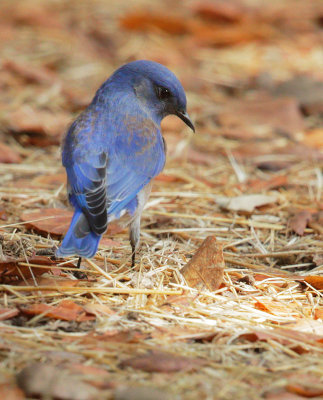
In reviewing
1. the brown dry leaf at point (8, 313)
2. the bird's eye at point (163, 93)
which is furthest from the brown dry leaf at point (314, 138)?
the brown dry leaf at point (8, 313)

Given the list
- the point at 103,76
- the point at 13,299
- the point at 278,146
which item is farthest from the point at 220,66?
the point at 13,299

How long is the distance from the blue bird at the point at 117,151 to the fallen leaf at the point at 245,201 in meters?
0.65

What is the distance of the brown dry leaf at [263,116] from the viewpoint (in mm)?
6148

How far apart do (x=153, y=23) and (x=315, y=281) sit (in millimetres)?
5432

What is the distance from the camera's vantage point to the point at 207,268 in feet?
10.6

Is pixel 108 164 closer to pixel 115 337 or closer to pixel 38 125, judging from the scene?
pixel 115 337

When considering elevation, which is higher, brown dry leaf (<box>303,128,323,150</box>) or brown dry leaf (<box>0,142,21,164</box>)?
brown dry leaf (<box>303,128,323,150</box>)

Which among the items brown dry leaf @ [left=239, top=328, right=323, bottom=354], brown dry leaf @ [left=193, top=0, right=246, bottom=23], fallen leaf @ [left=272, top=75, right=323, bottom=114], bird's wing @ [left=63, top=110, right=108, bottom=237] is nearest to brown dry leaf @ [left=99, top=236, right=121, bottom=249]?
bird's wing @ [left=63, top=110, right=108, bottom=237]

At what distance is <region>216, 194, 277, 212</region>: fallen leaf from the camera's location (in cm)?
440

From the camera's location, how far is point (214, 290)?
3186mm

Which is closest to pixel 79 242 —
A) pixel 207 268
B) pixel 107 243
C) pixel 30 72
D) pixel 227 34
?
pixel 207 268

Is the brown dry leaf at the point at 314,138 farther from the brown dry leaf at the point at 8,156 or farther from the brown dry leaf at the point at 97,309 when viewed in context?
the brown dry leaf at the point at 97,309

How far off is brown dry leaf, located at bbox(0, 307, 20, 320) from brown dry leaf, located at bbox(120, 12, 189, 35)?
5841mm

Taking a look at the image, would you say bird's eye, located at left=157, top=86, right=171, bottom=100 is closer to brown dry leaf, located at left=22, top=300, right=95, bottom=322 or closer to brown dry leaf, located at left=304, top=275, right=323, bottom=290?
brown dry leaf, located at left=304, top=275, right=323, bottom=290
